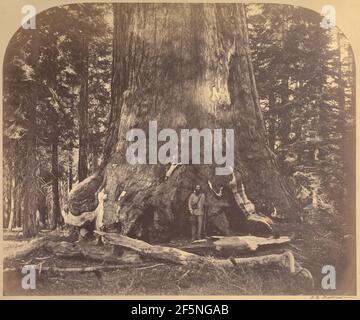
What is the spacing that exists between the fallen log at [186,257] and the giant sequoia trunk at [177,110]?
81mm

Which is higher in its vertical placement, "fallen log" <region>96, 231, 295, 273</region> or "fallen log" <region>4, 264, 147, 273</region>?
"fallen log" <region>96, 231, 295, 273</region>

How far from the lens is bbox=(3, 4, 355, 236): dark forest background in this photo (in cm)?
513

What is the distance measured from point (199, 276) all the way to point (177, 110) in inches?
57.8

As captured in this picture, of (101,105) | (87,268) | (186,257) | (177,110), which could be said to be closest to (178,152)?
(177,110)

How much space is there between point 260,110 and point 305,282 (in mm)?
1565

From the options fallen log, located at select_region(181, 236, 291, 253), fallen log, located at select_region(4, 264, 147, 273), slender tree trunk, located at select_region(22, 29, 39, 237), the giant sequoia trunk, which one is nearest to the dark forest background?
slender tree trunk, located at select_region(22, 29, 39, 237)

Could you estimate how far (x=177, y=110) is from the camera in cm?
511

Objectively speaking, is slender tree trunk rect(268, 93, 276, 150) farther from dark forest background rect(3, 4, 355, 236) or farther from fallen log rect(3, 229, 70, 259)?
fallen log rect(3, 229, 70, 259)

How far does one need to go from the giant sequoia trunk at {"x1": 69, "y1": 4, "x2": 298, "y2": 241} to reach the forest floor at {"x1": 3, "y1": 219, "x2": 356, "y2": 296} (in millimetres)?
292

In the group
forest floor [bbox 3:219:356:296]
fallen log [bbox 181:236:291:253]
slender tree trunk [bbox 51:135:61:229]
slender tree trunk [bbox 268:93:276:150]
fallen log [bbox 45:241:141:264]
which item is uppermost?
slender tree trunk [bbox 268:93:276:150]

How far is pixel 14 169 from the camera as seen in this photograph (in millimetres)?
5148

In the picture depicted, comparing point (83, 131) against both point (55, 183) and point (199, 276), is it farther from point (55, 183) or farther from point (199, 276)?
point (199, 276)

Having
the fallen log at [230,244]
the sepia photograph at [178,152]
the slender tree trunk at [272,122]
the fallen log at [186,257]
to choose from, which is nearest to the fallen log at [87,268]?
the sepia photograph at [178,152]
